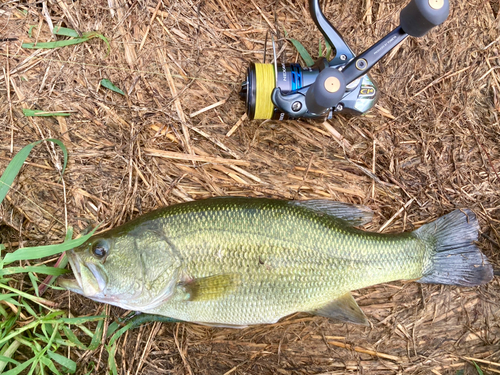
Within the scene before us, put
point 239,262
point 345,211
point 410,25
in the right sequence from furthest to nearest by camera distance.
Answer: point 345,211 → point 239,262 → point 410,25

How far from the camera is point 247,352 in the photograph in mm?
2879

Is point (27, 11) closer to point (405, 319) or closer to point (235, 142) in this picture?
point (235, 142)

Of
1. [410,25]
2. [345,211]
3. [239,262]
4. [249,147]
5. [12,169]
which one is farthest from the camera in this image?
[249,147]

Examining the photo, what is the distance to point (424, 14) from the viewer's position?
1.89 meters

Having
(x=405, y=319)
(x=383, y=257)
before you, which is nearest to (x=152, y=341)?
(x=383, y=257)

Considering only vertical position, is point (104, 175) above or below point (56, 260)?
above

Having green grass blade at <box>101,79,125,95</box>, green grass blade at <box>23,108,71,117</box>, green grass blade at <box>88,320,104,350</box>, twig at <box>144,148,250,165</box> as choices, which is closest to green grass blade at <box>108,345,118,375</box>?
green grass blade at <box>88,320,104,350</box>

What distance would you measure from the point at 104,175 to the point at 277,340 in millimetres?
1994

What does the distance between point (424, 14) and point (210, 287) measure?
2.11 m

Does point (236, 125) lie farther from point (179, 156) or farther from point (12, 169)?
point (12, 169)

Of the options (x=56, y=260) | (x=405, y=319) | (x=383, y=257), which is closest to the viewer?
(x=383, y=257)

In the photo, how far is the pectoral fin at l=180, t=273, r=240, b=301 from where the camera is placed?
235 centimetres

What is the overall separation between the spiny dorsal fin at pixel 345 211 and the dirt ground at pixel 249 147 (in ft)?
0.90

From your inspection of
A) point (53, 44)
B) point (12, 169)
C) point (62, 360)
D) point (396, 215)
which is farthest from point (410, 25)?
point (62, 360)
